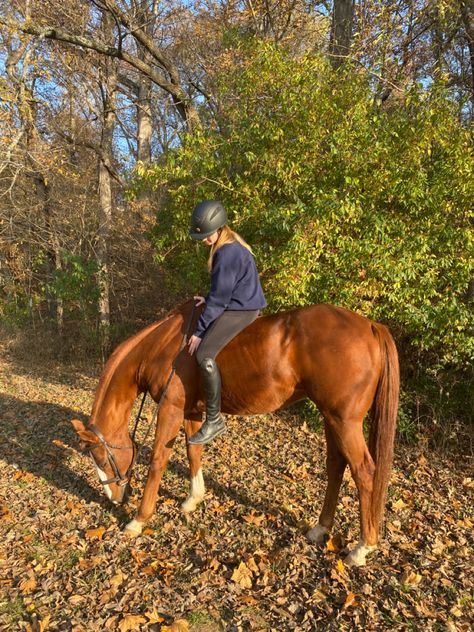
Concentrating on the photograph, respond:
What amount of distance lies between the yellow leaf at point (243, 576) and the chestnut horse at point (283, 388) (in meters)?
0.77

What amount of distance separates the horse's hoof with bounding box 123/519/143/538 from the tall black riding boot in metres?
0.94

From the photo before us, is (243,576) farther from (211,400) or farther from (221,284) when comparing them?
(221,284)

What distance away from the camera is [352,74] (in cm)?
597

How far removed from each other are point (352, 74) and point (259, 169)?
6.20 ft

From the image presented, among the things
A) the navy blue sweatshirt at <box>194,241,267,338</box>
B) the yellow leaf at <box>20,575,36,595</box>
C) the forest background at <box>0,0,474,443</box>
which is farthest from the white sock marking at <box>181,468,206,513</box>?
the forest background at <box>0,0,474,443</box>

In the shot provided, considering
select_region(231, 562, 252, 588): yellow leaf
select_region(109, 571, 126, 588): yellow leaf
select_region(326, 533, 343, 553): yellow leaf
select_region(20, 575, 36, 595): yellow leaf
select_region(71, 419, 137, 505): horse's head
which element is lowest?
select_region(20, 575, 36, 595): yellow leaf

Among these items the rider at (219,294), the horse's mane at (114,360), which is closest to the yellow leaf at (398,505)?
the rider at (219,294)

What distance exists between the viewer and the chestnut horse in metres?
3.51

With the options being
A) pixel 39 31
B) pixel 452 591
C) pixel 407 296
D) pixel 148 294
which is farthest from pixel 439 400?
pixel 39 31

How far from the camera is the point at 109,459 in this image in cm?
403

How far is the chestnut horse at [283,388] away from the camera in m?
3.51

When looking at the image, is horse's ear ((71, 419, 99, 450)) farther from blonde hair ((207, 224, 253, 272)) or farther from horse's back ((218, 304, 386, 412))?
blonde hair ((207, 224, 253, 272))

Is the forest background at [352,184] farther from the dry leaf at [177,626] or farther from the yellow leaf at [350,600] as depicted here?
the dry leaf at [177,626]

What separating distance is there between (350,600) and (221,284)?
2624 millimetres
